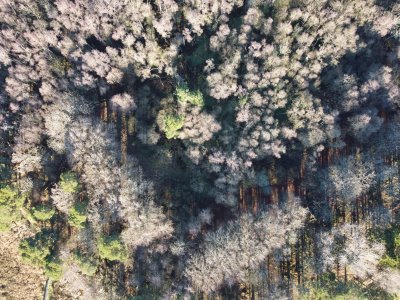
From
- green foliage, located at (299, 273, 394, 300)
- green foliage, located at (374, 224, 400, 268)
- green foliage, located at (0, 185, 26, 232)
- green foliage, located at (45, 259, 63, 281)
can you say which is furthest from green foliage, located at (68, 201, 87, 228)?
green foliage, located at (374, 224, 400, 268)

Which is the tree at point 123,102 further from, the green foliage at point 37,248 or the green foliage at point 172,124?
the green foliage at point 37,248

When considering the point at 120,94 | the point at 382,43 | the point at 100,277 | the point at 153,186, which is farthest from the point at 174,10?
the point at 100,277

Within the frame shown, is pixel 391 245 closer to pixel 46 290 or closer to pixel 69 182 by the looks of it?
pixel 69 182

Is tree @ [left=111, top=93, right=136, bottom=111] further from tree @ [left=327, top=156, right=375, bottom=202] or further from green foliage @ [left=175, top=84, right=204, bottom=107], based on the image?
tree @ [left=327, top=156, right=375, bottom=202]

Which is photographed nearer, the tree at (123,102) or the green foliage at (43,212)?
the green foliage at (43,212)

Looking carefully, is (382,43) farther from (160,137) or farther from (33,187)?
(33,187)

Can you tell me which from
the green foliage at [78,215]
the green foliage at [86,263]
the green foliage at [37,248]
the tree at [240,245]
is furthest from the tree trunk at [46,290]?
the tree at [240,245]
